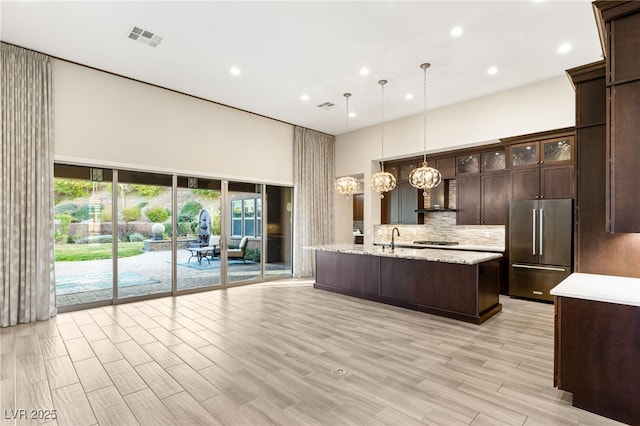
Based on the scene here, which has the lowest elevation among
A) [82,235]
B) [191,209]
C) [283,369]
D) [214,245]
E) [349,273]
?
[283,369]

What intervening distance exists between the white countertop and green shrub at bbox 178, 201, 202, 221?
585 centimetres

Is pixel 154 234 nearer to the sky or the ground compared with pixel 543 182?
nearer to the ground

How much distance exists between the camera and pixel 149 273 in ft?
19.2

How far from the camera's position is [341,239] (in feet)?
29.6

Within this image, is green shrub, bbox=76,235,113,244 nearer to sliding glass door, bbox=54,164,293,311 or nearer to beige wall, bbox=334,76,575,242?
sliding glass door, bbox=54,164,293,311

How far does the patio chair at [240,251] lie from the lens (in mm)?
6877

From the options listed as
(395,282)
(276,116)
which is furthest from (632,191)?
(276,116)

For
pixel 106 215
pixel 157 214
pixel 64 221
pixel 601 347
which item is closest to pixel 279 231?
pixel 157 214

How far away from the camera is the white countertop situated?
2189 mm

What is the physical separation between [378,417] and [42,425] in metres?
2.37

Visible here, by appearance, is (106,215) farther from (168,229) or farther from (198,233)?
(198,233)

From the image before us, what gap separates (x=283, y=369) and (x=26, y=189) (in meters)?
4.37

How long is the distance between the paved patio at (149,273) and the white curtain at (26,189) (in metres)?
0.48

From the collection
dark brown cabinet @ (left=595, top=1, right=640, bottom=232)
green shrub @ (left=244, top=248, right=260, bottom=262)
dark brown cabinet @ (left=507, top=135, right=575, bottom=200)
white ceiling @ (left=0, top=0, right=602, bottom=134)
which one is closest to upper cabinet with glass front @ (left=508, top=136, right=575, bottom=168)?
dark brown cabinet @ (left=507, top=135, right=575, bottom=200)
